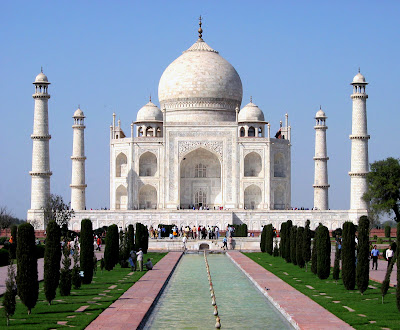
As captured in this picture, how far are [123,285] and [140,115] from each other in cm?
2265

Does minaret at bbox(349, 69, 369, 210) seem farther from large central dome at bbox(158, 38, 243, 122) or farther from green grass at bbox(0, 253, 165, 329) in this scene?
green grass at bbox(0, 253, 165, 329)

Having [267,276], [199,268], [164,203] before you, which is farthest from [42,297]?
[164,203]

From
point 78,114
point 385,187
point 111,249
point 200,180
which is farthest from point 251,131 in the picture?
point 111,249

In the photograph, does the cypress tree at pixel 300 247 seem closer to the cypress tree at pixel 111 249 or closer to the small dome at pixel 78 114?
the cypress tree at pixel 111 249

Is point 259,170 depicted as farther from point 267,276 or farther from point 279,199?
point 267,276

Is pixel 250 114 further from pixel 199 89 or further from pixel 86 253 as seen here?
pixel 86 253

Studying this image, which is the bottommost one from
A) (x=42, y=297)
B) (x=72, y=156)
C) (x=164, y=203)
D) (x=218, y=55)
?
(x=42, y=297)

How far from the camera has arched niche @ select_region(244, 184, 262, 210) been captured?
3319cm

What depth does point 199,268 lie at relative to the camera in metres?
17.8

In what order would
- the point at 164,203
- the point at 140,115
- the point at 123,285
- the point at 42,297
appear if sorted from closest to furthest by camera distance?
the point at 42,297
the point at 123,285
the point at 164,203
the point at 140,115

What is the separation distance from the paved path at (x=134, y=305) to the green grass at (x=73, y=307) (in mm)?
118

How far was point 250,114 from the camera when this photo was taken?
3491cm

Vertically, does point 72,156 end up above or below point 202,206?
above

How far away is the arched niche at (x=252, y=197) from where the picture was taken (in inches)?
1307
